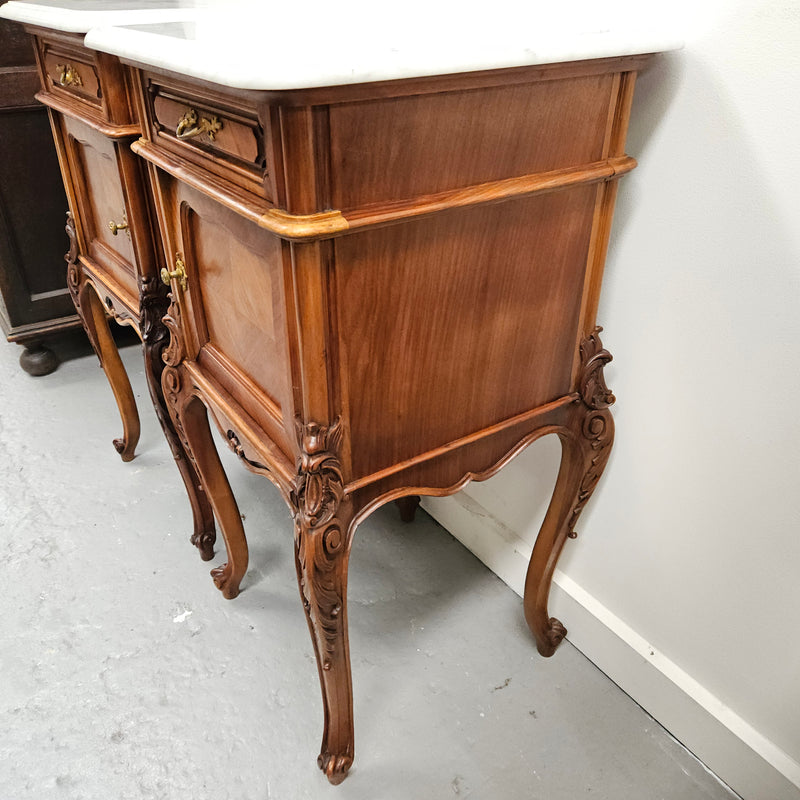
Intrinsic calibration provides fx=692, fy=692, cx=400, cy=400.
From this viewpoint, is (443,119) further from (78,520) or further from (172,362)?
(78,520)

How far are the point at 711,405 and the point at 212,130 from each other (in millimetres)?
682

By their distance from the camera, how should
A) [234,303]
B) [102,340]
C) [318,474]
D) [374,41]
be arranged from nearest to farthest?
[374,41] → [318,474] → [234,303] → [102,340]

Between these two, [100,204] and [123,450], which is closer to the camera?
[100,204]

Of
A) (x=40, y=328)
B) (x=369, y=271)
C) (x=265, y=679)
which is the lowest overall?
(x=265, y=679)

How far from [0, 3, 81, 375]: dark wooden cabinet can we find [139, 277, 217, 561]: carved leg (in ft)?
2.82

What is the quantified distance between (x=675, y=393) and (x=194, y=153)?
2.22 ft

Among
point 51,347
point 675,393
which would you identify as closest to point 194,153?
point 675,393

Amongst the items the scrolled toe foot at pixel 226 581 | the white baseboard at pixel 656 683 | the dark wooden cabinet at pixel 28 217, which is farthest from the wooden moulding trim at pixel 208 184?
the dark wooden cabinet at pixel 28 217

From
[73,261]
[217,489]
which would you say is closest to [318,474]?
[217,489]

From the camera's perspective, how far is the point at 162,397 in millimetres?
1285

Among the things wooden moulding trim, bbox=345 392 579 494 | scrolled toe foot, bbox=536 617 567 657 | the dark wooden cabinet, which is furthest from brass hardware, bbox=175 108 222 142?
the dark wooden cabinet

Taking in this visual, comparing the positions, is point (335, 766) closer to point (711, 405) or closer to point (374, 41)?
point (711, 405)

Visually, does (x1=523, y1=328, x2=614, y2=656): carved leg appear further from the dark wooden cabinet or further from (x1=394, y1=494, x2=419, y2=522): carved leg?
the dark wooden cabinet

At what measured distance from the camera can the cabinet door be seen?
717mm
